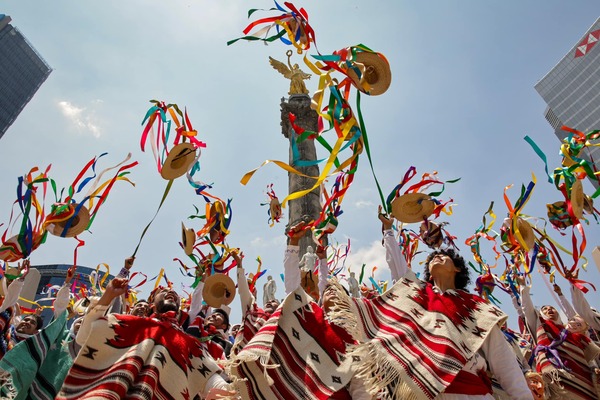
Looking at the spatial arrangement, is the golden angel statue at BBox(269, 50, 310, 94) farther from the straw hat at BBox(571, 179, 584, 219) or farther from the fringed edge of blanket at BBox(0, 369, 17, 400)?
the fringed edge of blanket at BBox(0, 369, 17, 400)

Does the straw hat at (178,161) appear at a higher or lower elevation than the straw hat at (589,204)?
lower

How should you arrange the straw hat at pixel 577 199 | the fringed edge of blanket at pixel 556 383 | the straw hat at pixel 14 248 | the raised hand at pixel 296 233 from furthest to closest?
the straw hat at pixel 577 199 < the straw hat at pixel 14 248 < the fringed edge of blanket at pixel 556 383 < the raised hand at pixel 296 233

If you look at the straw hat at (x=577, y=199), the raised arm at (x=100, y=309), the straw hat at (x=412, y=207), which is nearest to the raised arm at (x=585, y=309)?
the straw hat at (x=577, y=199)

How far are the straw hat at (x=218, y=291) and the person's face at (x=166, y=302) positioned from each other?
118cm

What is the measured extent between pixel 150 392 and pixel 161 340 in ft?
1.42

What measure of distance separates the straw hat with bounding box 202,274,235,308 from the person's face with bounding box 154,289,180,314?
3.86 feet

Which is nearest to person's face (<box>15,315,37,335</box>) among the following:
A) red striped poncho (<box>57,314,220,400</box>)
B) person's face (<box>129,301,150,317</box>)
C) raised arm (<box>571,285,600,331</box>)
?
person's face (<box>129,301,150,317</box>)

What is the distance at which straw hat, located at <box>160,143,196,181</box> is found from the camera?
4.73m

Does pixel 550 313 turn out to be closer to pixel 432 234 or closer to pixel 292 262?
pixel 432 234

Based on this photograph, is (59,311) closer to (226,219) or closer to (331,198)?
(226,219)

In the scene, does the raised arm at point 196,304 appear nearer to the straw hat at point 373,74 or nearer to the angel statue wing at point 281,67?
the straw hat at point 373,74

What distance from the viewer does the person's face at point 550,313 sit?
15.9ft

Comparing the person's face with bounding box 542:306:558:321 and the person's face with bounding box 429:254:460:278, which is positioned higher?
the person's face with bounding box 542:306:558:321

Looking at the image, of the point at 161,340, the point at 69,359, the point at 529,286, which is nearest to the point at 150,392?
the point at 161,340
